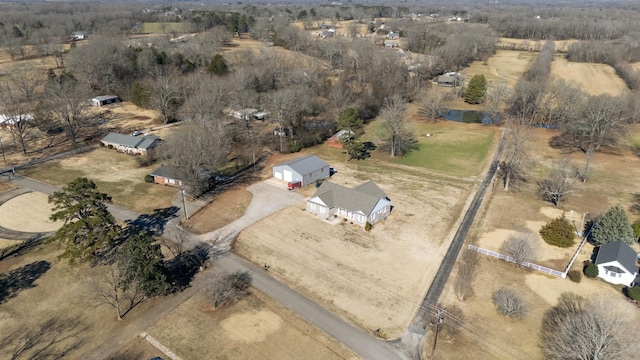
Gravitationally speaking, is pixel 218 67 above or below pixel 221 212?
above

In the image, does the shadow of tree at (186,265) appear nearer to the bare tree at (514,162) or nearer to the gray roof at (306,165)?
the gray roof at (306,165)

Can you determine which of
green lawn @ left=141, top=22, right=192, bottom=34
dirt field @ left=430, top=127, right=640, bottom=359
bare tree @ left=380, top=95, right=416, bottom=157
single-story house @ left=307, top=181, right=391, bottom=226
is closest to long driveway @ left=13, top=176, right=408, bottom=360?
dirt field @ left=430, top=127, right=640, bottom=359

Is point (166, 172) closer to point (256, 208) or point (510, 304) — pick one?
point (256, 208)

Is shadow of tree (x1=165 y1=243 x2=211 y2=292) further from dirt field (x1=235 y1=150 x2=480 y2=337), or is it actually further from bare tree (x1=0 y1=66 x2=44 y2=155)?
bare tree (x1=0 y1=66 x2=44 y2=155)

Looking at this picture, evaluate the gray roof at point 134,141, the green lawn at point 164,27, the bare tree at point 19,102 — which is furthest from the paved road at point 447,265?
the green lawn at point 164,27

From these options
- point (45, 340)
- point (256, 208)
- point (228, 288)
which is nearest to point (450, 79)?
point (256, 208)
